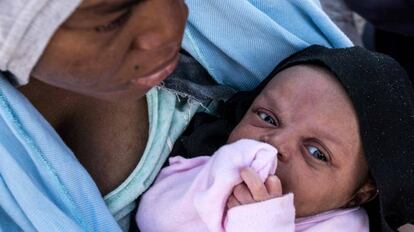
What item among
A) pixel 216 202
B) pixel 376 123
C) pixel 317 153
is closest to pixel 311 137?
pixel 317 153

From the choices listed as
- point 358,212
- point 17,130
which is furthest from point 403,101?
point 17,130

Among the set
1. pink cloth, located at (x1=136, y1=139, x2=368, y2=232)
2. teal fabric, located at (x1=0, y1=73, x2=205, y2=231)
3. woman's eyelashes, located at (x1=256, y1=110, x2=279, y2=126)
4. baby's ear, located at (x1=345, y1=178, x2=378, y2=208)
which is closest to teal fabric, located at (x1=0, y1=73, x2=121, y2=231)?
teal fabric, located at (x1=0, y1=73, x2=205, y2=231)

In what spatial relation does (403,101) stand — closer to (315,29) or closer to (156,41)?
(315,29)

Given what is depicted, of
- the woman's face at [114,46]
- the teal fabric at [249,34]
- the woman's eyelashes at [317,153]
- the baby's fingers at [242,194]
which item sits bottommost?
the baby's fingers at [242,194]

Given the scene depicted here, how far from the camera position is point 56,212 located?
3.40ft

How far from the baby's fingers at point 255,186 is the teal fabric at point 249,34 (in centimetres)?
37

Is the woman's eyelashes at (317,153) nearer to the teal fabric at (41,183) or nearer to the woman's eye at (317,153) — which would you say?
the woman's eye at (317,153)

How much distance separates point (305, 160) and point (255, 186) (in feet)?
0.51

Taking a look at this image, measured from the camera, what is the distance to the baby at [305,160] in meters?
1.10

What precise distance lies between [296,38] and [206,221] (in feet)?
1.69

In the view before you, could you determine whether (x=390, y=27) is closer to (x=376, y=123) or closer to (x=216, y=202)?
(x=376, y=123)

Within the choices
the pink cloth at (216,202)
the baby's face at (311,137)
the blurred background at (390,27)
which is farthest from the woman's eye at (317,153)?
the blurred background at (390,27)

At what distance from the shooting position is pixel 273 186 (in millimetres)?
1093

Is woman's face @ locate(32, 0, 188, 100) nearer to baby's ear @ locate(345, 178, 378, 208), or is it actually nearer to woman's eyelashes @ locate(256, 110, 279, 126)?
woman's eyelashes @ locate(256, 110, 279, 126)
